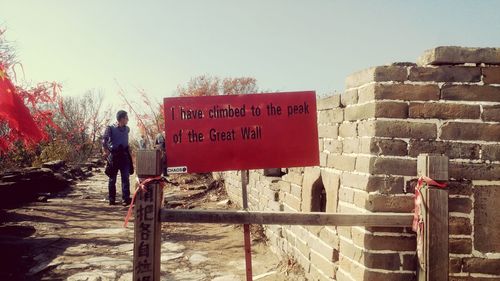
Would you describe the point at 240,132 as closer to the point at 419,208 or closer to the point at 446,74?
the point at 419,208

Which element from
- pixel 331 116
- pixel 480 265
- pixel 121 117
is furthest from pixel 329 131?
pixel 121 117

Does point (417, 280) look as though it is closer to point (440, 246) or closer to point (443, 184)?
point (440, 246)

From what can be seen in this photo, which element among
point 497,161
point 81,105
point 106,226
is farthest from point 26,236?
point 81,105

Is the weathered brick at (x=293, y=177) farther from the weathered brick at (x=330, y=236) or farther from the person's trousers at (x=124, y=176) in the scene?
the person's trousers at (x=124, y=176)

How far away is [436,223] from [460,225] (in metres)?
0.37

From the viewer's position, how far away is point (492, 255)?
2.26m

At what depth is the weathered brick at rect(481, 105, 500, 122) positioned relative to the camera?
2.26 metres

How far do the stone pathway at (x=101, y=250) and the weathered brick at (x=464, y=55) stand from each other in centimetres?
251

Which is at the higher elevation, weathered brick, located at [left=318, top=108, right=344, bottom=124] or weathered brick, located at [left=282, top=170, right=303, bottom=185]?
weathered brick, located at [left=318, top=108, right=344, bottom=124]

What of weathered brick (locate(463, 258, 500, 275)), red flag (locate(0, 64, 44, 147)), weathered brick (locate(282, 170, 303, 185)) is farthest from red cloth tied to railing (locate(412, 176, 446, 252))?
red flag (locate(0, 64, 44, 147))

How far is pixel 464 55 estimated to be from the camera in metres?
2.28

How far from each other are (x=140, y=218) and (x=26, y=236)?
392 centimetres

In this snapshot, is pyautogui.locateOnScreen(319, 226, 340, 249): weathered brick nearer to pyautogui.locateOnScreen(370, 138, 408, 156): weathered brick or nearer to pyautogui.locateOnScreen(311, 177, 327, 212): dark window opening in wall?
pyautogui.locateOnScreen(311, 177, 327, 212): dark window opening in wall

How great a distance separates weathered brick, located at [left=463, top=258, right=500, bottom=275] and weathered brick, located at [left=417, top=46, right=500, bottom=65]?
118 centimetres
